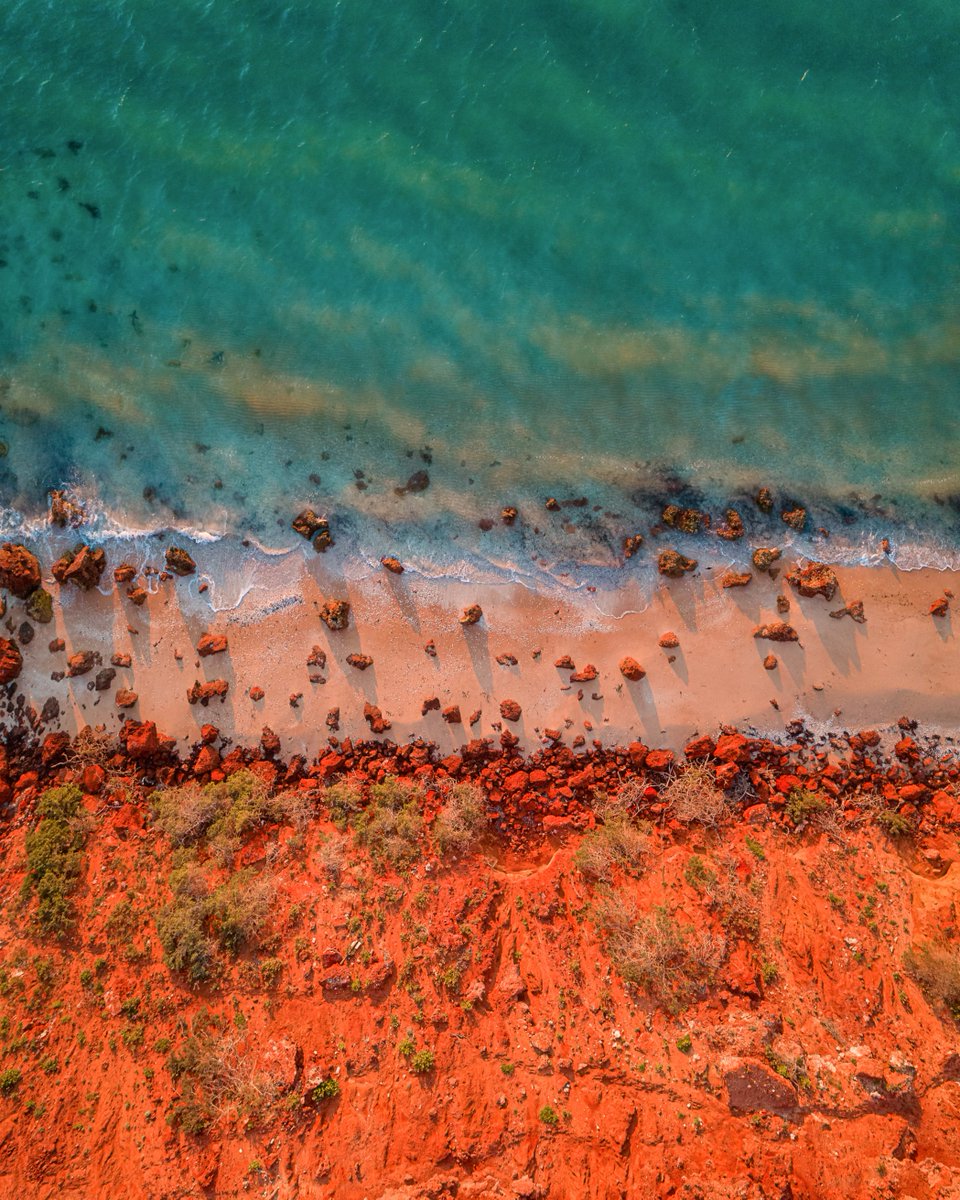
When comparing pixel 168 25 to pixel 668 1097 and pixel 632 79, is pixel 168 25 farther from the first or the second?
pixel 668 1097

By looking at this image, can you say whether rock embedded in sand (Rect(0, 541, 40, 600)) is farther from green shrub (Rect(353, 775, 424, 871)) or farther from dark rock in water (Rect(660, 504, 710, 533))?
dark rock in water (Rect(660, 504, 710, 533))

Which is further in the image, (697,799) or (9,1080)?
(697,799)

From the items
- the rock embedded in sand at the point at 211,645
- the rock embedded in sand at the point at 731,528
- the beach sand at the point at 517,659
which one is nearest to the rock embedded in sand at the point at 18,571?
the beach sand at the point at 517,659

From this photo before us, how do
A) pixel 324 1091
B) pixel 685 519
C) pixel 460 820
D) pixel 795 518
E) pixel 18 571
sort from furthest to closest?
1. pixel 685 519
2. pixel 795 518
3. pixel 18 571
4. pixel 460 820
5. pixel 324 1091

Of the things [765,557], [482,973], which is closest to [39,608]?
[482,973]

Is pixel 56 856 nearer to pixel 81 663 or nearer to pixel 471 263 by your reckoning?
pixel 81 663

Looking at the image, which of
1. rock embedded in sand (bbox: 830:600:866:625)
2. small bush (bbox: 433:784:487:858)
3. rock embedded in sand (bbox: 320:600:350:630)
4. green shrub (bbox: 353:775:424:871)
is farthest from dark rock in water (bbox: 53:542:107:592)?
rock embedded in sand (bbox: 830:600:866:625)

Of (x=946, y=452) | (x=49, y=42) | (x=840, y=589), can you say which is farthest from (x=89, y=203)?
(x=946, y=452)

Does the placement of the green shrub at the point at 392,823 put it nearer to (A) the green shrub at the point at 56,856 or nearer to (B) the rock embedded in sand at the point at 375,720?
(B) the rock embedded in sand at the point at 375,720
